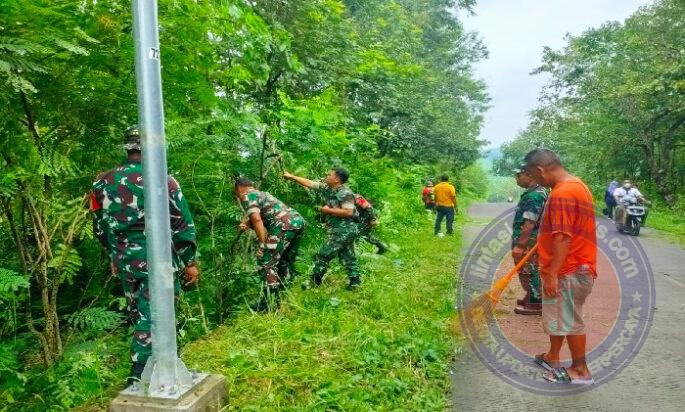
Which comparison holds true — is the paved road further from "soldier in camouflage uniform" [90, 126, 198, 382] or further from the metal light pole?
"soldier in camouflage uniform" [90, 126, 198, 382]

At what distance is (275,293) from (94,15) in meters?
3.12

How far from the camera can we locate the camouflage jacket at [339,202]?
628 cm

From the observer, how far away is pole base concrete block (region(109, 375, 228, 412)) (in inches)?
109

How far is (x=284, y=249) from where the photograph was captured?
5.78 m

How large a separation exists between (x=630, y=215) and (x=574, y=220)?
10918 mm

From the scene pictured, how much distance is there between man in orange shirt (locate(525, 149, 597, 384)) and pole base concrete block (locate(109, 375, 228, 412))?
2.47m

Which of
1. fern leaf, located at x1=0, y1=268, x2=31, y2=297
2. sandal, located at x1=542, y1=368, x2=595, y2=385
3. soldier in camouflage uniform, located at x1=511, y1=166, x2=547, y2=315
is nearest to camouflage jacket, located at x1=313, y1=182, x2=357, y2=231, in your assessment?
soldier in camouflage uniform, located at x1=511, y1=166, x2=547, y2=315

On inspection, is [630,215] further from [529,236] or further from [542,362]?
[542,362]

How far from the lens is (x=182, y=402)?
281 cm

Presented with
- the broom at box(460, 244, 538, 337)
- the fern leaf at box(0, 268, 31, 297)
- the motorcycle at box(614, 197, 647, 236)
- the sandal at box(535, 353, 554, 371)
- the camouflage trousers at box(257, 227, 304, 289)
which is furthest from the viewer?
the motorcycle at box(614, 197, 647, 236)

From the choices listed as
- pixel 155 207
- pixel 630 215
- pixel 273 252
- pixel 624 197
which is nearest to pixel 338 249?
pixel 273 252

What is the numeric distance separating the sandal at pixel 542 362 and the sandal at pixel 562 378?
0.20 ft

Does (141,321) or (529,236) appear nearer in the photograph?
(141,321)

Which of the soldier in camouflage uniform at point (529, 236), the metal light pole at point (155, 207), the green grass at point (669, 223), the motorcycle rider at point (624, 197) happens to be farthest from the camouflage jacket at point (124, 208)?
the motorcycle rider at point (624, 197)
